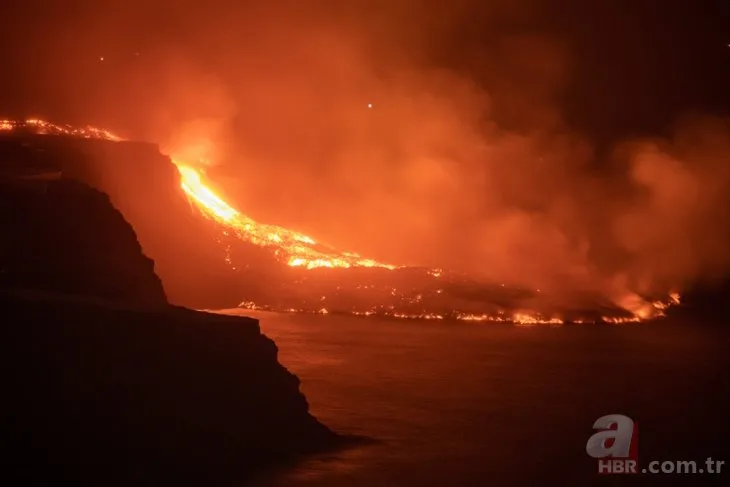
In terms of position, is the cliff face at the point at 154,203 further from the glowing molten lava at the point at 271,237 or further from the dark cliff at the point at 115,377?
the dark cliff at the point at 115,377

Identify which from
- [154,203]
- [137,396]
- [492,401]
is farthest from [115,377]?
[154,203]

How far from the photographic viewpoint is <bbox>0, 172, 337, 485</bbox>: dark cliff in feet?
53.0

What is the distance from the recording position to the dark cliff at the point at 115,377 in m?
16.2

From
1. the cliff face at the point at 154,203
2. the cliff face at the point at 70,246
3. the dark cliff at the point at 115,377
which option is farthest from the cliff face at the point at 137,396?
the cliff face at the point at 154,203

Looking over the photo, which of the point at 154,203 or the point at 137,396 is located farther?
the point at 154,203

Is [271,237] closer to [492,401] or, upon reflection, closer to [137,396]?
[492,401]

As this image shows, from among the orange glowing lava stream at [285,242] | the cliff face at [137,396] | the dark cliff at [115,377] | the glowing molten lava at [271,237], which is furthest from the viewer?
the glowing molten lava at [271,237]

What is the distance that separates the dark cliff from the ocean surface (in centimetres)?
140

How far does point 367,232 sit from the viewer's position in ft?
265

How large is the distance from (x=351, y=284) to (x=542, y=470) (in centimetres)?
4364

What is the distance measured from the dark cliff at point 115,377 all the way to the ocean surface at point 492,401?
4.61 feet

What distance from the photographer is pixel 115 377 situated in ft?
56.4

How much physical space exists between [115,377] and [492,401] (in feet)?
54.1

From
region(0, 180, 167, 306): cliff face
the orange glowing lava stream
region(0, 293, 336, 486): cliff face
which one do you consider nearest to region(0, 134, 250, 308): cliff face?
the orange glowing lava stream
